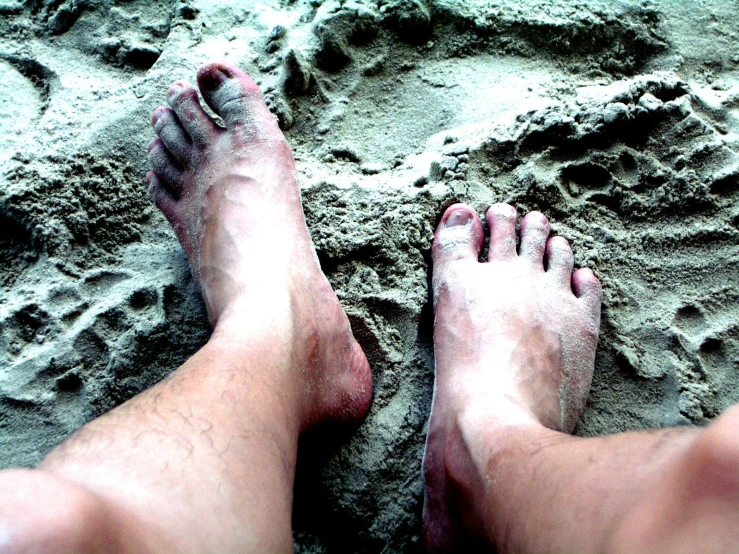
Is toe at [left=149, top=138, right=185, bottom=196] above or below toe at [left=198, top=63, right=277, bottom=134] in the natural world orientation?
below

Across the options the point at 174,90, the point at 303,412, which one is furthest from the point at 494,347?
the point at 174,90

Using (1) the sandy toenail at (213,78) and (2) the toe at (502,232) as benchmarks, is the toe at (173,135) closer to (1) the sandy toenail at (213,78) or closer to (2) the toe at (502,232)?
(1) the sandy toenail at (213,78)

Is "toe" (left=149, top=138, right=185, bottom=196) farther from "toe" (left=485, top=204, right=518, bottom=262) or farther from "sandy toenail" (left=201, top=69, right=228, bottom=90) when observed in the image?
"toe" (left=485, top=204, right=518, bottom=262)

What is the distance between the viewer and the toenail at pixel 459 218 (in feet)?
4.17

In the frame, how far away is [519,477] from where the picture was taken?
0.86m

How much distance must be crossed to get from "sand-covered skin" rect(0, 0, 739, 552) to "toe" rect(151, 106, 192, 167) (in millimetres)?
63

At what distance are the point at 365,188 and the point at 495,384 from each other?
503mm

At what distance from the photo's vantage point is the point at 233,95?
1330mm

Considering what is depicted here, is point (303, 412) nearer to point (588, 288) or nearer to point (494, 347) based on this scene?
point (494, 347)

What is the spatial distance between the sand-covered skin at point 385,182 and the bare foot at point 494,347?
0.04 m

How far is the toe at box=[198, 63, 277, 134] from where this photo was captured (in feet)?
4.36

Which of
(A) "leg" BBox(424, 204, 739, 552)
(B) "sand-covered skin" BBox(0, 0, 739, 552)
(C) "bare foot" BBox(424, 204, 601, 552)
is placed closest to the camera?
(A) "leg" BBox(424, 204, 739, 552)

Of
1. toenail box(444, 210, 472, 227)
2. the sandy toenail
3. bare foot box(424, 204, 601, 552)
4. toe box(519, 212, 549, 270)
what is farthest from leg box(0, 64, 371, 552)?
toe box(519, 212, 549, 270)

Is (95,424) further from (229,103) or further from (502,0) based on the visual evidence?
(502,0)
